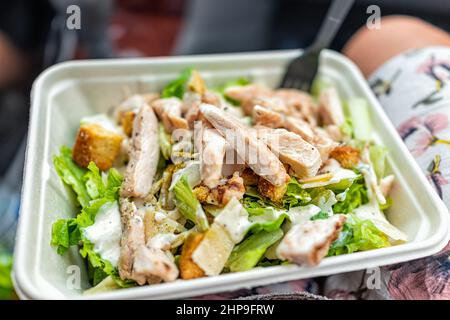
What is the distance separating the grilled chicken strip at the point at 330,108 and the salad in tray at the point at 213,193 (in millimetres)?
54

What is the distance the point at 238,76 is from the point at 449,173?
2.26 ft

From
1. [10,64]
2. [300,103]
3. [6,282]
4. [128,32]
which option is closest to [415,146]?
[300,103]

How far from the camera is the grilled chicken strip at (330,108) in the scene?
1330 mm

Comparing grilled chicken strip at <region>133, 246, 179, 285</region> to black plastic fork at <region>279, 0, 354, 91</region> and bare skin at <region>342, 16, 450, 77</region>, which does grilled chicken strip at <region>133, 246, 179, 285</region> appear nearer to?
black plastic fork at <region>279, 0, 354, 91</region>

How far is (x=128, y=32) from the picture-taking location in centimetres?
314

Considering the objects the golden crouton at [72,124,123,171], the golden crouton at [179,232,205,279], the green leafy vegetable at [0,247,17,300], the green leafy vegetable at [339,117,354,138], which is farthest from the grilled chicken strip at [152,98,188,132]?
the green leafy vegetable at [0,247,17,300]

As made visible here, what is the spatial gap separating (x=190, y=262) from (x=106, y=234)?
0.22 meters

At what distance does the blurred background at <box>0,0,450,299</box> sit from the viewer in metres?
2.12

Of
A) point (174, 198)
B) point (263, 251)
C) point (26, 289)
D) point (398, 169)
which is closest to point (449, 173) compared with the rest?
point (398, 169)

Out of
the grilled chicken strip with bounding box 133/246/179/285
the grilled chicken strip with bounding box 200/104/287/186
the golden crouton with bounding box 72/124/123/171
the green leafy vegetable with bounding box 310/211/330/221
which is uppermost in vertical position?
the grilled chicken strip with bounding box 200/104/287/186

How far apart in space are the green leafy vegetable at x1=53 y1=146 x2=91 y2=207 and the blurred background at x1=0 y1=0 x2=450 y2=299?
0.54m

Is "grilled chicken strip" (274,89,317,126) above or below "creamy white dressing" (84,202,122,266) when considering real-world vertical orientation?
above

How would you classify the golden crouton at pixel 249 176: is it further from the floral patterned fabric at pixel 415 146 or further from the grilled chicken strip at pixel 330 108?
the grilled chicken strip at pixel 330 108
